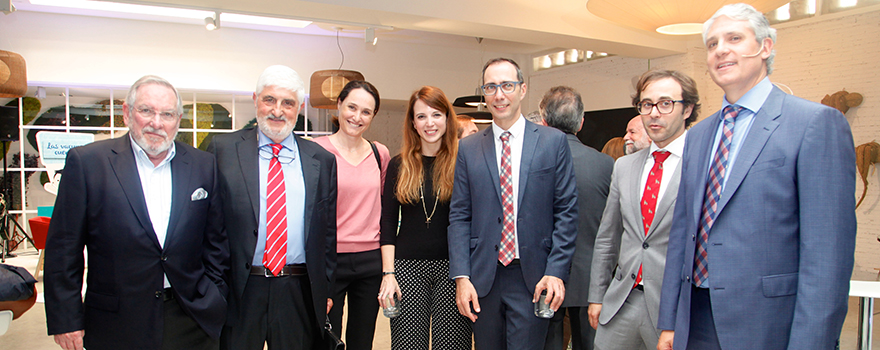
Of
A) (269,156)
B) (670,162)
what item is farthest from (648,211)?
(269,156)

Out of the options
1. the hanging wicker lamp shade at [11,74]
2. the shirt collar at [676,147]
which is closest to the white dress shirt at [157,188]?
the shirt collar at [676,147]

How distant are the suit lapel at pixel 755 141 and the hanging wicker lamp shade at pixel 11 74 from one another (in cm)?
673

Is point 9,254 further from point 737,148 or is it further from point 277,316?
point 737,148

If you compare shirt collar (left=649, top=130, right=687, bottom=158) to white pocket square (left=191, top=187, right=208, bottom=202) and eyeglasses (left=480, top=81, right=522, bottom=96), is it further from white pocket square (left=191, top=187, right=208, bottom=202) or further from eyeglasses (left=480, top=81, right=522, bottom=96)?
white pocket square (left=191, top=187, right=208, bottom=202)

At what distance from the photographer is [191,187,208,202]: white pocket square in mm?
2076

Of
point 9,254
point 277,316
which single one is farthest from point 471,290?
point 9,254

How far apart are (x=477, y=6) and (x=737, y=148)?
5992mm

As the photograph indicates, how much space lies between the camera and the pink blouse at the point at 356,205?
8.59ft

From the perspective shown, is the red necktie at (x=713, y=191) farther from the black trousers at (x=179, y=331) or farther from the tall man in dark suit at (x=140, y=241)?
the black trousers at (x=179, y=331)

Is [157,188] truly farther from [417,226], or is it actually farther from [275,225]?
[417,226]

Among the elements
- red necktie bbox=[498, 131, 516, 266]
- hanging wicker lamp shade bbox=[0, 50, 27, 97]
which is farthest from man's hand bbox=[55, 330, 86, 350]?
hanging wicker lamp shade bbox=[0, 50, 27, 97]

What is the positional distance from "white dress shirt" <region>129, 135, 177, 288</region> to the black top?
3.24 feet

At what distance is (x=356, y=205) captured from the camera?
8.76 ft

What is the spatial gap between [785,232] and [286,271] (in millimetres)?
1798
